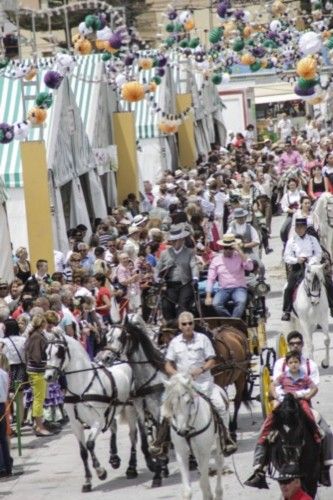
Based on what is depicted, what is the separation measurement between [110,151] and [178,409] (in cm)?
2392

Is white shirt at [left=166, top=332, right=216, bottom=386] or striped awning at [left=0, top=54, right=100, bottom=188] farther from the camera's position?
striped awning at [left=0, top=54, right=100, bottom=188]

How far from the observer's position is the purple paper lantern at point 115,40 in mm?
33438

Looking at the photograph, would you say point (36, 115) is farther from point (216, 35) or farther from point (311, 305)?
point (216, 35)

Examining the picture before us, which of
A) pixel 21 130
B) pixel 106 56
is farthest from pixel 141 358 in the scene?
pixel 106 56

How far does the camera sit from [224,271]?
68.1 feet

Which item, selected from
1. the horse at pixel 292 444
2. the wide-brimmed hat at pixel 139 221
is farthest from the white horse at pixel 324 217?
the horse at pixel 292 444

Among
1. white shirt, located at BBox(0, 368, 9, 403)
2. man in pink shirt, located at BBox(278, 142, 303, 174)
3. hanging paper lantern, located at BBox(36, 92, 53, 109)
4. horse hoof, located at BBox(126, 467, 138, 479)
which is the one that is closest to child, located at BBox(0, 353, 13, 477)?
white shirt, located at BBox(0, 368, 9, 403)

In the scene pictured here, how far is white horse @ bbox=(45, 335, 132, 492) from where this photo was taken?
54.6 feet

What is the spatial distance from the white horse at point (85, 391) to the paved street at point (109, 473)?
0.34 m

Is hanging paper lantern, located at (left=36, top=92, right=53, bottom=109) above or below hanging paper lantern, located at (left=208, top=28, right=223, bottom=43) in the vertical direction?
below

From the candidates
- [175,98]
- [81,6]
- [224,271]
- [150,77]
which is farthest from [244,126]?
[224,271]

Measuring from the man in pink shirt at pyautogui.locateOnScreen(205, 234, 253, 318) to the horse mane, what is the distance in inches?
137

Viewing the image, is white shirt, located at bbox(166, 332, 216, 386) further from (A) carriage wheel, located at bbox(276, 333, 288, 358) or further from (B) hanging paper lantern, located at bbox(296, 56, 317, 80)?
(B) hanging paper lantern, located at bbox(296, 56, 317, 80)

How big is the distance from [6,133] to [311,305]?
24.6 ft
